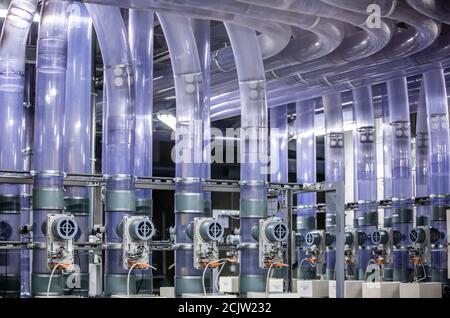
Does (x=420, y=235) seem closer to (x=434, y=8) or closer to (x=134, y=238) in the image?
(x=434, y=8)

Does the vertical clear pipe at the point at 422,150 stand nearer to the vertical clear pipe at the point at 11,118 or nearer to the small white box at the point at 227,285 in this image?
the small white box at the point at 227,285

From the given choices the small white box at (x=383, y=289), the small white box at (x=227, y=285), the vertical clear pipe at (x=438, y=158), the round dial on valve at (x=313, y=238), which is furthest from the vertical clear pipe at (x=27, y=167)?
the vertical clear pipe at (x=438, y=158)

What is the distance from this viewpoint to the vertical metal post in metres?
7.58

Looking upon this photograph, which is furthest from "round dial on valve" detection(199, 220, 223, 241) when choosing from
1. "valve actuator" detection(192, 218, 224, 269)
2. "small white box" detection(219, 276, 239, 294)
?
"small white box" detection(219, 276, 239, 294)

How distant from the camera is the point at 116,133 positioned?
7270mm

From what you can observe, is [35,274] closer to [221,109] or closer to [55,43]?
[55,43]

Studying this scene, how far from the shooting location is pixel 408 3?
299 inches

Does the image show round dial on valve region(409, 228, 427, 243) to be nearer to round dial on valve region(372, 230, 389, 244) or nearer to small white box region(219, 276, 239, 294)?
round dial on valve region(372, 230, 389, 244)

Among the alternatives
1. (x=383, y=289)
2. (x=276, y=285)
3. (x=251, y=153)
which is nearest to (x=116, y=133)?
(x=251, y=153)

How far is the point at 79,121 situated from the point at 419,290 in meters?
3.96

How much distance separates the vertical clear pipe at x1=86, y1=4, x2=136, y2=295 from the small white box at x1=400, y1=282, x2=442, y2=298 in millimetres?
3226

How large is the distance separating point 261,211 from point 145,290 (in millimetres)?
1280

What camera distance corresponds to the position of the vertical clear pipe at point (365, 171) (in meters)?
10.1
